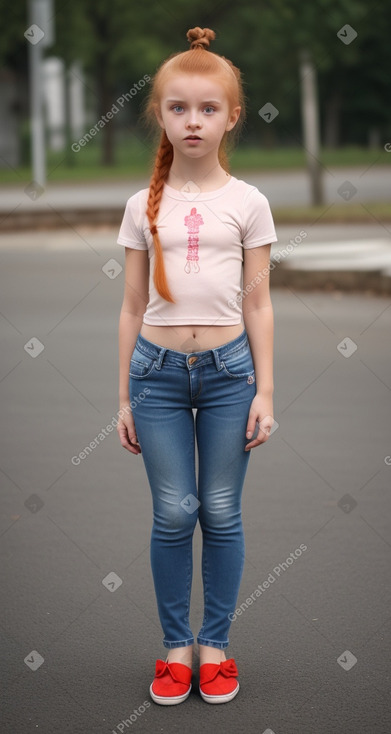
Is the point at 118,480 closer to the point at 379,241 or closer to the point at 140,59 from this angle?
the point at 379,241

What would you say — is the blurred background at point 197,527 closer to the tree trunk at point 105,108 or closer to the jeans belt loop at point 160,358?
the jeans belt loop at point 160,358

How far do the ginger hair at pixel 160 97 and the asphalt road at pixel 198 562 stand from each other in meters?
1.24

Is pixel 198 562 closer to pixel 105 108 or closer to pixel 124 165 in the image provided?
pixel 124 165

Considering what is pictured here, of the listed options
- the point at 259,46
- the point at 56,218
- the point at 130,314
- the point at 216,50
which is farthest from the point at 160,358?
the point at 259,46

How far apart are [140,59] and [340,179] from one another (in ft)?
59.0

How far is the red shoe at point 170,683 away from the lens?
11.4 feet

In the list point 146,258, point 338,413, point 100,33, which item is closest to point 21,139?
point 100,33

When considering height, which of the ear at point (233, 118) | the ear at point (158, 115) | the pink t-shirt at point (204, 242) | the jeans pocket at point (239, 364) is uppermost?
the ear at point (158, 115)

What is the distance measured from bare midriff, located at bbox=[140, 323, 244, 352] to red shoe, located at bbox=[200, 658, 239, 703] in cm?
96

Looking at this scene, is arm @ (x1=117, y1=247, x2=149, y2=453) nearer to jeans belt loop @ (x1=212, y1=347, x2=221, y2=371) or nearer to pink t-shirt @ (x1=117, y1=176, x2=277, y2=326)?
pink t-shirt @ (x1=117, y1=176, x2=277, y2=326)

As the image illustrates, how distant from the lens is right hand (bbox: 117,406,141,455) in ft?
11.4

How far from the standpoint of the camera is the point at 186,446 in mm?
3381

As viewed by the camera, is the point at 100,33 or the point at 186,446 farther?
the point at 100,33

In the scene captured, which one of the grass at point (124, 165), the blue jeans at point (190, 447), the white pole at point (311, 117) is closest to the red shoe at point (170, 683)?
the blue jeans at point (190, 447)
